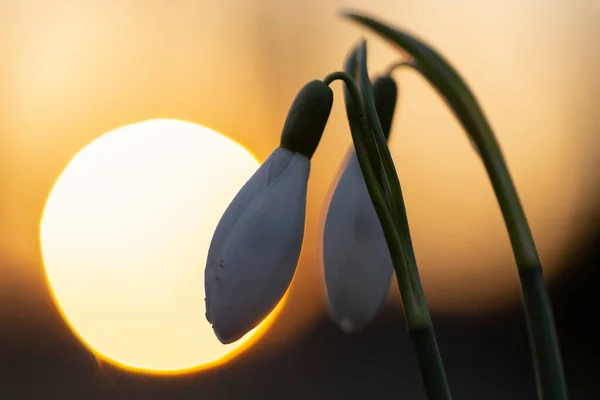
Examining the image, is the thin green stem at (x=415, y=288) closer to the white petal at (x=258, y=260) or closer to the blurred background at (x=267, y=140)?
the white petal at (x=258, y=260)

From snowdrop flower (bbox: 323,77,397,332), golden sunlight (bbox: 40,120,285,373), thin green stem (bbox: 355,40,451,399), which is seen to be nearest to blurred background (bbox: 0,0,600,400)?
golden sunlight (bbox: 40,120,285,373)

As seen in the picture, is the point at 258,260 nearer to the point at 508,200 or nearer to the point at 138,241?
the point at 508,200

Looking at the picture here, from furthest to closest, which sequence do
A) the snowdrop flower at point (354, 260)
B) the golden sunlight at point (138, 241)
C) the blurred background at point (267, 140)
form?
1. the golden sunlight at point (138, 241)
2. the blurred background at point (267, 140)
3. the snowdrop flower at point (354, 260)

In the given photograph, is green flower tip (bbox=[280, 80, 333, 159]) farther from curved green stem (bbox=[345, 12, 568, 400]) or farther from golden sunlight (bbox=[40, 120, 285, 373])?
golden sunlight (bbox=[40, 120, 285, 373])

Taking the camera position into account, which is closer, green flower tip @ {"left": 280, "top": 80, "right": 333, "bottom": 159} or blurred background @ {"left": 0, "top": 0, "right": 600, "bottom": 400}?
green flower tip @ {"left": 280, "top": 80, "right": 333, "bottom": 159}

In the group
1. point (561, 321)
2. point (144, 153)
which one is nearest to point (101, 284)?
point (144, 153)

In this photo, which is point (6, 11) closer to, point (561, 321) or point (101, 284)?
point (101, 284)

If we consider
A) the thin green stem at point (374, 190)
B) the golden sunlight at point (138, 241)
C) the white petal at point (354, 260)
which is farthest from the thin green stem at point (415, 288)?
the golden sunlight at point (138, 241)
